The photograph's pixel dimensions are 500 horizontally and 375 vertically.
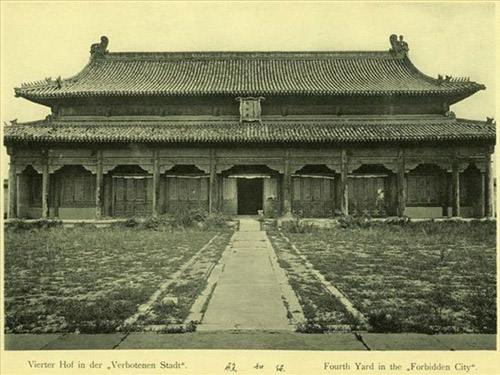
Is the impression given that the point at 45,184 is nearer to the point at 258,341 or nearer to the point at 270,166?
the point at 270,166

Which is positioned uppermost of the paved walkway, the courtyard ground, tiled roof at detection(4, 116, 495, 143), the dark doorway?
tiled roof at detection(4, 116, 495, 143)

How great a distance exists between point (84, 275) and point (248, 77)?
47.6 ft

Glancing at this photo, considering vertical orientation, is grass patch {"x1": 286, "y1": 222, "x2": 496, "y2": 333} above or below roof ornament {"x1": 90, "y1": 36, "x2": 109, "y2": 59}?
below

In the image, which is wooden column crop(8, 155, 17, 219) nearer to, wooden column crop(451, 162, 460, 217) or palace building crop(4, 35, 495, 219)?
palace building crop(4, 35, 495, 219)

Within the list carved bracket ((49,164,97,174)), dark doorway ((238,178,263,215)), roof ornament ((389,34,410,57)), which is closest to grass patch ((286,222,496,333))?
dark doorway ((238,178,263,215))

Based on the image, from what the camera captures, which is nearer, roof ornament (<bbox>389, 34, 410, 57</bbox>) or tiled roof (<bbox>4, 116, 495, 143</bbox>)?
tiled roof (<bbox>4, 116, 495, 143</bbox>)

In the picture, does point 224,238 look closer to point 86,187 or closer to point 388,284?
point 388,284

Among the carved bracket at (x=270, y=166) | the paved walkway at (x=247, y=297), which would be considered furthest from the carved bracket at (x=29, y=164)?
the paved walkway at (x=247, y=297)

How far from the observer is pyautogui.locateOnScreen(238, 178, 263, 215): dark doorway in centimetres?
2098

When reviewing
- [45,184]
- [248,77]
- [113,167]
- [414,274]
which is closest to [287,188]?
[248,77]

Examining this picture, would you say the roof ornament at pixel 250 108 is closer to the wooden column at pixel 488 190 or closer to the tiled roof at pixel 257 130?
the tiled roof at pixel 257 130

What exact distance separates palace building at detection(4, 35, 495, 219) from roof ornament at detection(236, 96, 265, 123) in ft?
0.13

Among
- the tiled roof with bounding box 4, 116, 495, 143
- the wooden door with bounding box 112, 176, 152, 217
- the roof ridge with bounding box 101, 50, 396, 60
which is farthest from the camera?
the roof ridge with bounding box 101, 50, 396, 60

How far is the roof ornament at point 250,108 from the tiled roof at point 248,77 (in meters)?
0.30
